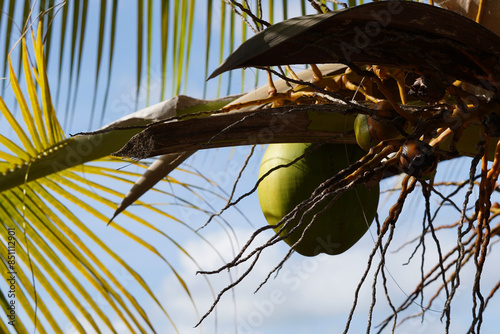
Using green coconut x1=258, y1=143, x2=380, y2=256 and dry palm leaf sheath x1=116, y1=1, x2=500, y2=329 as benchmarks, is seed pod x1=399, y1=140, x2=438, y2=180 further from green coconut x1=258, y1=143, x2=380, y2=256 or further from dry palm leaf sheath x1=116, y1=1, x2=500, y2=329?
green coconut x1=258, y1=143, x2=380, y2=256

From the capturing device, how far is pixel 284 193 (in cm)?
78

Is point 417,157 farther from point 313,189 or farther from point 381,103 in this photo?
point 313,189

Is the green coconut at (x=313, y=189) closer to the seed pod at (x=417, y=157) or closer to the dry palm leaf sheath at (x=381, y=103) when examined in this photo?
the dry palm leaf sheath at (x=381, y=103)

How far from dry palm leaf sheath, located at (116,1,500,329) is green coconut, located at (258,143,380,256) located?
11 cm

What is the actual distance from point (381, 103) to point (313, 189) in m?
0.26

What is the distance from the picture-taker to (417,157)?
0.48m

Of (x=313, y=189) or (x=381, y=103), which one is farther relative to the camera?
(x=313, y=189)

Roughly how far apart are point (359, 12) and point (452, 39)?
0.09 m

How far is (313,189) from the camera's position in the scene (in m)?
0.76

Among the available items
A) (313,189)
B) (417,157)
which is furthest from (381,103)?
(313,189)

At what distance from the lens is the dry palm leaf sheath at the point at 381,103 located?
1.42 feet

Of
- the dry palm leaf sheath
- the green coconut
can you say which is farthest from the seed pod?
the green coconut

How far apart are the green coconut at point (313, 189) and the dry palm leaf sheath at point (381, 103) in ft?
0.35

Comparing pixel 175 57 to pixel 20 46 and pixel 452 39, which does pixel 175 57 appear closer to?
pixel 20 46
